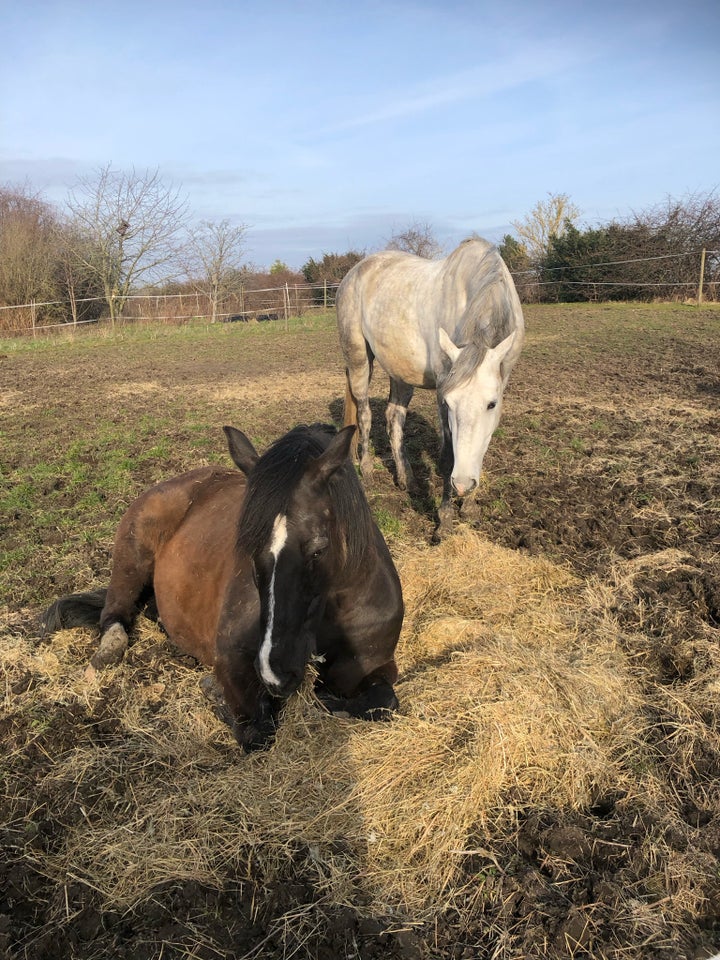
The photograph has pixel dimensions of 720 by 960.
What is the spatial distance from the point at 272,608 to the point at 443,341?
331 centimetres

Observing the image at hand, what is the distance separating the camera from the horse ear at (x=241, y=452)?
9.46 ft

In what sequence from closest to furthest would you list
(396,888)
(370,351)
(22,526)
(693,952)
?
(693,952) < (396,888) < (22,526) < (370,351)

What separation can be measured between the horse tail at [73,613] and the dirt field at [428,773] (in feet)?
0.38

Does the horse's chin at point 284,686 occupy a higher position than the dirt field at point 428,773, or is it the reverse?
the horse's chin at point 284,686

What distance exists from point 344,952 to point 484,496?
462 cm

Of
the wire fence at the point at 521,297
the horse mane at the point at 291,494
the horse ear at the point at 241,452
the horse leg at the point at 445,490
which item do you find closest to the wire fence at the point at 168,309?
the wire fence at the point at 521,297

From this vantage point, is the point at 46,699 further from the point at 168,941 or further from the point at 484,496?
the point at 484,496

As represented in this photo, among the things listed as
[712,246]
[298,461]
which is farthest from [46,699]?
[712,246]

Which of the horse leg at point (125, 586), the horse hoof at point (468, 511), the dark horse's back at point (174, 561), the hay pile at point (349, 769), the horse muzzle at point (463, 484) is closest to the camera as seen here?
the hay pile at point (349, 769)

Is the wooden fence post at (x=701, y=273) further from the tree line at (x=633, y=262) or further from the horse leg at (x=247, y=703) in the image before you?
the horse leg at (x=247, y=703)

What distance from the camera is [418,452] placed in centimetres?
783

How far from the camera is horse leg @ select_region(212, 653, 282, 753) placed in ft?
9.47

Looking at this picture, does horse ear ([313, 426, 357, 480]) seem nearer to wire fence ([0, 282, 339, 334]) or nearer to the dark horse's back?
the dark horse's back

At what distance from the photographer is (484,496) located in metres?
6.24
